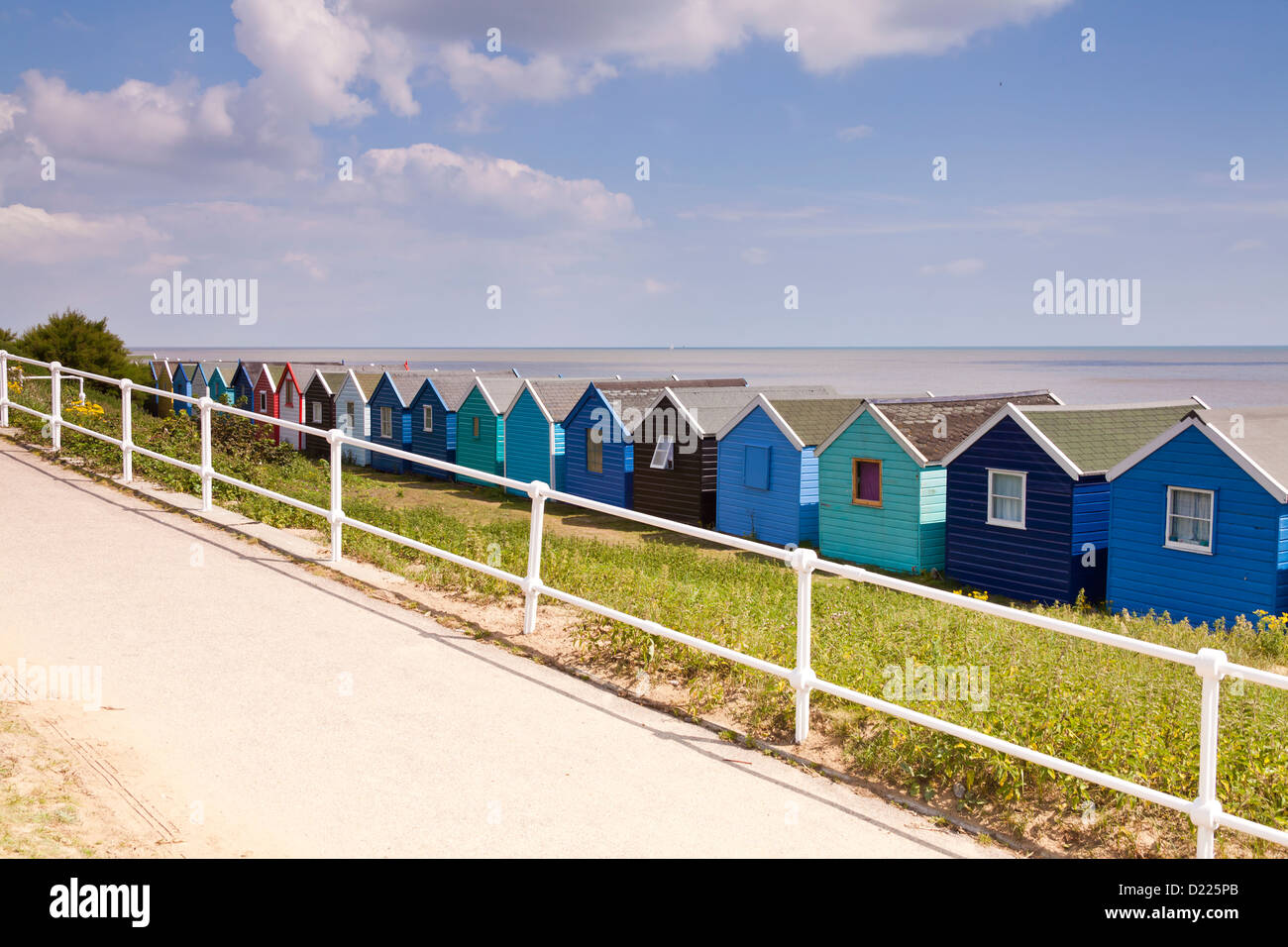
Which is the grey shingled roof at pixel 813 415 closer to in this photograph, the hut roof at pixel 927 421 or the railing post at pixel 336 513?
the hut roof at pixel 927 421

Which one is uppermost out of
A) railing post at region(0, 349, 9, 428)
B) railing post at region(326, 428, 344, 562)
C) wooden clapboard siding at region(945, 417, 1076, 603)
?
railing post at region(0, 349, 9, 428)

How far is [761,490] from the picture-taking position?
93.1 ft

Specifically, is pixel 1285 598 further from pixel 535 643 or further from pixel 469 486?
pixel 469 486

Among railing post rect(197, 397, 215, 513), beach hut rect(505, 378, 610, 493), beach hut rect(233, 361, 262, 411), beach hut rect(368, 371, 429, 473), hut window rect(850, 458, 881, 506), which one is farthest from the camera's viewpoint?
beach hut rect(233, 361, 262, 411)

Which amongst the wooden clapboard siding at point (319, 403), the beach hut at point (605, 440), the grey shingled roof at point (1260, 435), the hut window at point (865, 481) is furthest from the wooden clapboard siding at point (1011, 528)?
the wooden clapboard siding at point (319, 403)

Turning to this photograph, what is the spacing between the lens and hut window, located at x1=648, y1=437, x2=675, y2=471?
102 ft

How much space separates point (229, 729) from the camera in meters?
6.29

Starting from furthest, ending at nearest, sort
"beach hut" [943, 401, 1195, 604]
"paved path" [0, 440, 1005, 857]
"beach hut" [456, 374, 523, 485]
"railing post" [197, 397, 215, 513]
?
"beach hut" [456, 374, 523, 485] < "beach hut" [943, 401, 1195, 604] < "railing post" [197, 397, 215, 513] < "paved path" [0, 440, 1005, 857]

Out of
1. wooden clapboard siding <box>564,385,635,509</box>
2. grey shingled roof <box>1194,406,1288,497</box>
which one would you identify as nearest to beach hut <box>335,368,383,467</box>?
wooden clapboard siding <box>564,385,635,509</box>

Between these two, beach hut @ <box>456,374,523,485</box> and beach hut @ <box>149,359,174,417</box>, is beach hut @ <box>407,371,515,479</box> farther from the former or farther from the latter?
beach hut @ <box>149,359,174,417</box>

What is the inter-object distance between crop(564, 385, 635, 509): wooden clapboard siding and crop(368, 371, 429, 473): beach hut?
9103mm

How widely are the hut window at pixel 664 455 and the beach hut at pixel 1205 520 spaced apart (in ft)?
43.5
